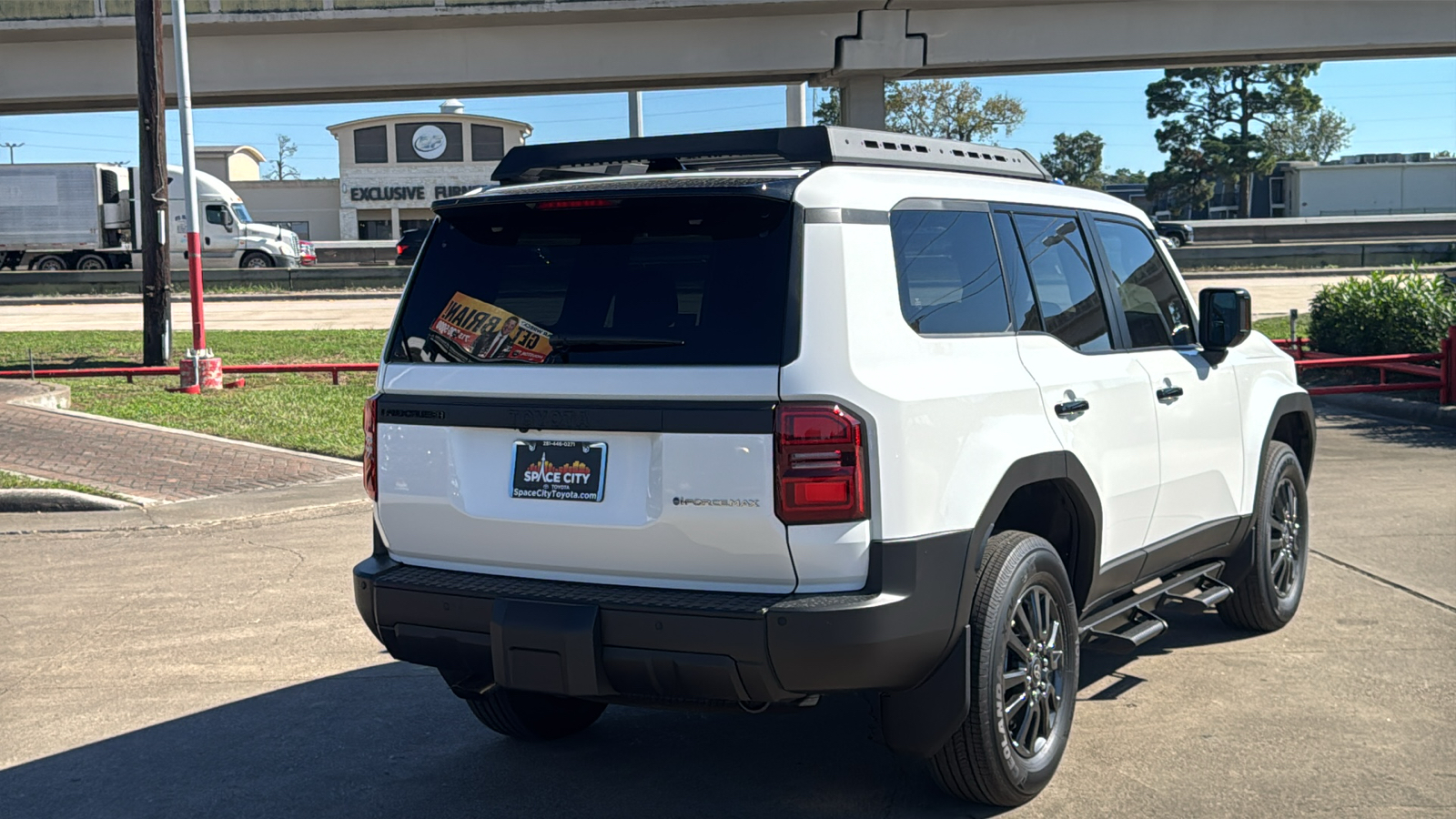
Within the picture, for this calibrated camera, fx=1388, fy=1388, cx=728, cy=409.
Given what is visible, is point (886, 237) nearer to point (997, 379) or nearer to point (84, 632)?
point (997, 379)

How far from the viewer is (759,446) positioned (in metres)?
3.69

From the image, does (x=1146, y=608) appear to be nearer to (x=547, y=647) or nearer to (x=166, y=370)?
(x=547, y=647)

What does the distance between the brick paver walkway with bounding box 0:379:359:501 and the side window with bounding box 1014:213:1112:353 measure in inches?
295

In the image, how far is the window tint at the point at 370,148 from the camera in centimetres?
6925

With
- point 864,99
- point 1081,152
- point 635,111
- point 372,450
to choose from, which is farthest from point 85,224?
point 1081,152

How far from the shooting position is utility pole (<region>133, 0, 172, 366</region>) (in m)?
16.6

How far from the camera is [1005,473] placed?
4133mm

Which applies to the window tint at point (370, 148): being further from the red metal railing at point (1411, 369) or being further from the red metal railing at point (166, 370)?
the red metal railing at point (1411, 369)

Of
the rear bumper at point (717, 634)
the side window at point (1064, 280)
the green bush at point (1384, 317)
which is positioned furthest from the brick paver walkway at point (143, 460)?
the green bush at point (1384, 317)

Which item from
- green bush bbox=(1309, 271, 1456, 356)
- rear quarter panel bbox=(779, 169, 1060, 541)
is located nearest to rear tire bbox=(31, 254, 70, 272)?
green bush bbox=(1309, 271, 1456, 356)

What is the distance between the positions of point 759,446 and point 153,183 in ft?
49.8

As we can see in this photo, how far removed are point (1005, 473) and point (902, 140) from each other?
1.22m

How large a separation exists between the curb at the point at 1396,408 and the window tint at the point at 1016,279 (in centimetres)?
995

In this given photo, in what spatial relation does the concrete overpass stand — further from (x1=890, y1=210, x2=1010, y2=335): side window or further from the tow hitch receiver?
the tow hitch receiver
